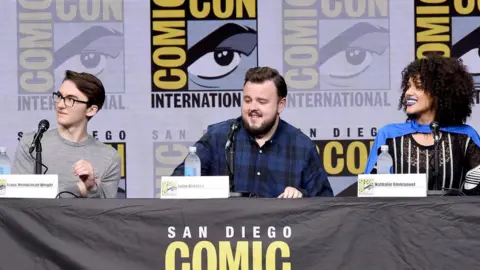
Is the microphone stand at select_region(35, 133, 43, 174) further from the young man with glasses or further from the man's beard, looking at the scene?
the man's beard

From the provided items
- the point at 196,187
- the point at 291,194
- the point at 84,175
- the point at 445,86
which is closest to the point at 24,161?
the point at 84,175

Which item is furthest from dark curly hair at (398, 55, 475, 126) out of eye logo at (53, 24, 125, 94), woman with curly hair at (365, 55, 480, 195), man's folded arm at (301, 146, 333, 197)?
eye logo at (53, 24, 125, 94)

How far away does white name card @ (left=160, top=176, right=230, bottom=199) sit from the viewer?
4.06m

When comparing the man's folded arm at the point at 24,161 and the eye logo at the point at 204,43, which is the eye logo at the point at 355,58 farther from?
the man's folded arm at the point at 24,161

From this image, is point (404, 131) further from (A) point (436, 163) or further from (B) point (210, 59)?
(B) point (210, 59)

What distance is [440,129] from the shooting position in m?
4.75

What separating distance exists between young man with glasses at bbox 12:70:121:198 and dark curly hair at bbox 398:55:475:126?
57.9 inches

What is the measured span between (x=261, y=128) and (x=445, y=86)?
34.8 inches

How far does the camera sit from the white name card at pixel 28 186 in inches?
161

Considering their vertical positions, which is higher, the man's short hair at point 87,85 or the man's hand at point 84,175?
the man's short hair at point 87,85

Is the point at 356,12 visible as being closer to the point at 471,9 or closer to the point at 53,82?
the point at 471,9

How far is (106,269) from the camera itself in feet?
13.1

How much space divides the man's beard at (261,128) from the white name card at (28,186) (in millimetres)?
1098

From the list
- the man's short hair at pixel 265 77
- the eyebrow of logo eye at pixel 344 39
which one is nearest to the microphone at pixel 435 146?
the man's short hair at pixel 265 77
